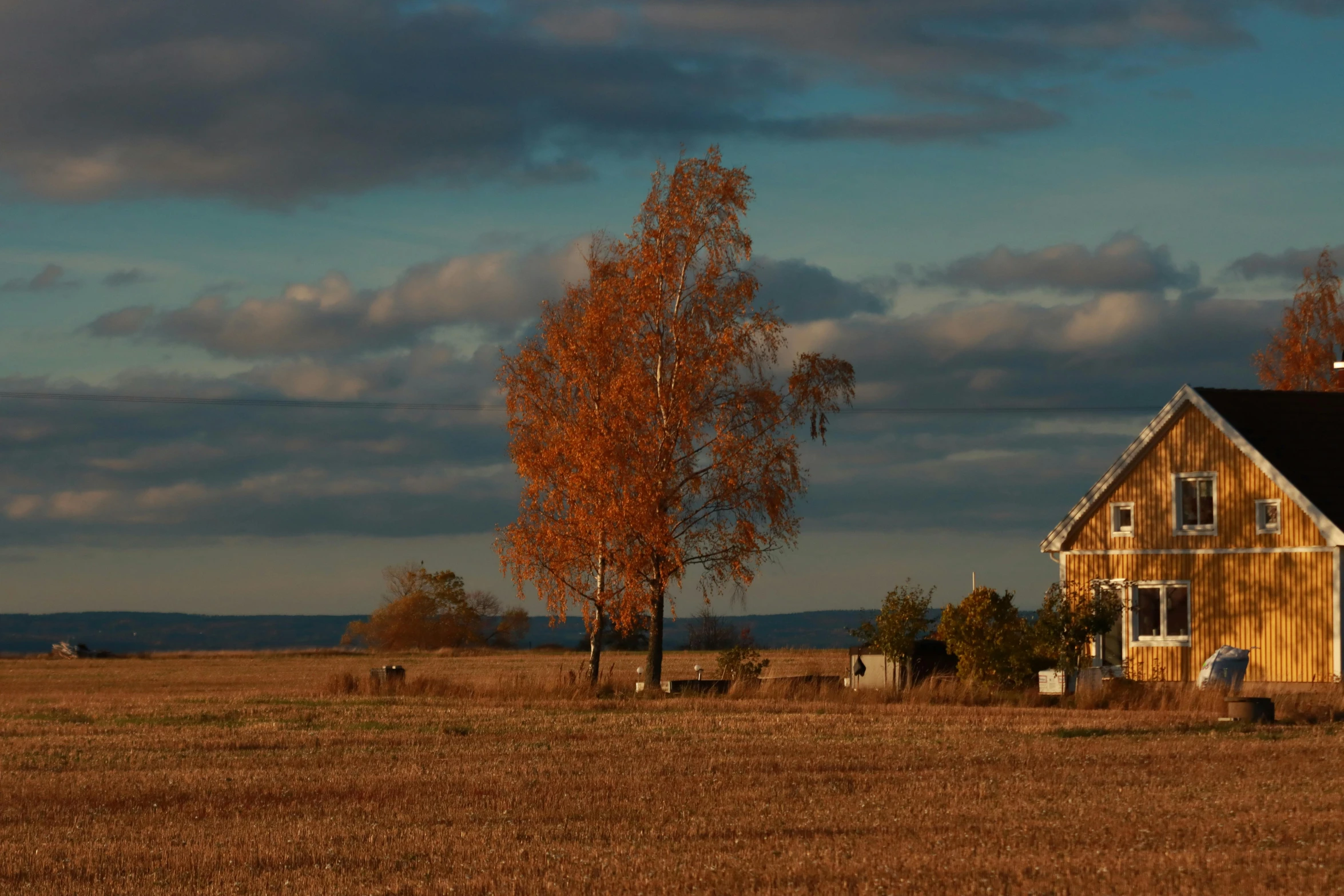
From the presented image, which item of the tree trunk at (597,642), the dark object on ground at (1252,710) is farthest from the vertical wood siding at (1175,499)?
the tree trunk at (597,642)

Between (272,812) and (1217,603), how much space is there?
99.1 feet

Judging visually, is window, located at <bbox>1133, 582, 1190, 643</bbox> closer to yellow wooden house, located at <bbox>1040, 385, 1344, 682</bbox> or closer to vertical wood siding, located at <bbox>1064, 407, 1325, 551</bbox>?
yellow wooden house, located at <bbox>1040, 385, 1344, 682</bbox>

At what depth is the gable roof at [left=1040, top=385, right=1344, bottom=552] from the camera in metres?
39.6

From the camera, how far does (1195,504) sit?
4231cm

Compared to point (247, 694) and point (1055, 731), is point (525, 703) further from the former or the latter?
point (1055, 731)

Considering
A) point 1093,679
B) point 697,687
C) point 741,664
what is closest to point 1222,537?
point 1093,679

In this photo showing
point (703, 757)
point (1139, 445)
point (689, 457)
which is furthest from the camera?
point (1139, 445)

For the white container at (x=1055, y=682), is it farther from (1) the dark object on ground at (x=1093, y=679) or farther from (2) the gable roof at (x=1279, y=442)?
(2) the gable roof at (x=1279, y=442)

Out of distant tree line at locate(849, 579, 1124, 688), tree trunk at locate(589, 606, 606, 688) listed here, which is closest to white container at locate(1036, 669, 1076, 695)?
distant tree line at locate(849, 579, 1124, 688)

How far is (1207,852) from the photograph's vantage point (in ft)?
43.9

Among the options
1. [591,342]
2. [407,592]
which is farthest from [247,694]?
[407,592]

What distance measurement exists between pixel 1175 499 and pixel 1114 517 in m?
1.88

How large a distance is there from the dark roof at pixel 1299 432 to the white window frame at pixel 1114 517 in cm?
373

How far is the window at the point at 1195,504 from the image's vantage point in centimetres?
4184
